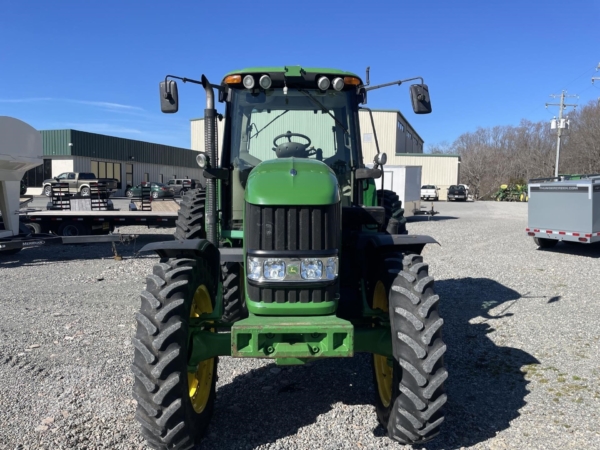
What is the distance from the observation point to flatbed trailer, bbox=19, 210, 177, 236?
45.3ft

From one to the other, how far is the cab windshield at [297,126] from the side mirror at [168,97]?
70 centimetres

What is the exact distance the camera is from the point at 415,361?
3.34 meters

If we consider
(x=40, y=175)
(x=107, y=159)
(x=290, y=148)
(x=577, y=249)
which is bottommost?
(x=577, y=249)

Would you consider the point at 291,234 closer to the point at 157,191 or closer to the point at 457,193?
the point at 157,191

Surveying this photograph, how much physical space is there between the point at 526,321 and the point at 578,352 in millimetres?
1221

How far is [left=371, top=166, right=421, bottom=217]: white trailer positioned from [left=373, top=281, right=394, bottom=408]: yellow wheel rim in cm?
1942

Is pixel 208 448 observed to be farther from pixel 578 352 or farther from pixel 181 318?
pixel 578 352

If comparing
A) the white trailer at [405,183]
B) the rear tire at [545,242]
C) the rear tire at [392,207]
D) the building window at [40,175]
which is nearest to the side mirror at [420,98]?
the rear tire at [392,207]

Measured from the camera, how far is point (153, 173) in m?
51.6

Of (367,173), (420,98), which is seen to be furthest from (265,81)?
(420,98)

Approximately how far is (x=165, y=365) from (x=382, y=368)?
1672mm

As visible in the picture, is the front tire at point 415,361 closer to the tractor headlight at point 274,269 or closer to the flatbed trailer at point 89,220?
the tractor headlight at point 274,269

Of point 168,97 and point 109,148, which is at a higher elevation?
point 109,148

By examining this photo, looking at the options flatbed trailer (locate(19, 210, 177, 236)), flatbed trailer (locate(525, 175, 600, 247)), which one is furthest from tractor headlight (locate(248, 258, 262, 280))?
flatbed trailer (locate(525, 175, 600, 247))
